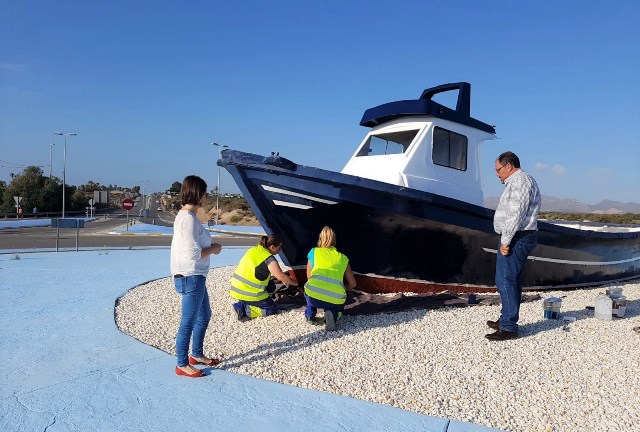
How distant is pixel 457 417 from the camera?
306cm

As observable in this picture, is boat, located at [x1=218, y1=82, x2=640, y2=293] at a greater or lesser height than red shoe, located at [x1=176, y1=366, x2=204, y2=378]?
greater

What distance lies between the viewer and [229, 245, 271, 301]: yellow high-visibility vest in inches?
206

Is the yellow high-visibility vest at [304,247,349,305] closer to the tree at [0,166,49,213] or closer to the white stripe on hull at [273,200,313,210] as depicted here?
the white stripe on hull at [273,200,313,210]

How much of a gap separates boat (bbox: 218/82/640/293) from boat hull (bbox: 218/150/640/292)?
0.04 ft

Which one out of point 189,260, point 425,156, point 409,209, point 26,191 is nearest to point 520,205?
point 409,209

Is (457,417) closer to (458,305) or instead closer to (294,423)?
(294,423)

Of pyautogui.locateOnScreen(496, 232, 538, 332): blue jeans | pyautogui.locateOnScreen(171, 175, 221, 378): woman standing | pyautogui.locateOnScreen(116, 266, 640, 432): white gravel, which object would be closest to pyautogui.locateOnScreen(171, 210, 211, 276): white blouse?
pyautogui.locateOnScreen(171, 175, 221, 378): woman standing

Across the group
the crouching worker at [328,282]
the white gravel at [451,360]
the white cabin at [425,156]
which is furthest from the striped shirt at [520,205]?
the white cabin at [425,156]

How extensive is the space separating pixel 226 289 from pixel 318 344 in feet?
11.1

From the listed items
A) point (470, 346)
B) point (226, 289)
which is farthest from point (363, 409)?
point (226, 289)

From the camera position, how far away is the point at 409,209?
19.4ft

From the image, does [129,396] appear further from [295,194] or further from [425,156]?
[425,156]

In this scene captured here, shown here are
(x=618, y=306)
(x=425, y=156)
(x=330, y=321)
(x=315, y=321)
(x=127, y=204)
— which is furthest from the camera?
(x=127, y=204)

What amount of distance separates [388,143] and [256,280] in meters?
3.47
